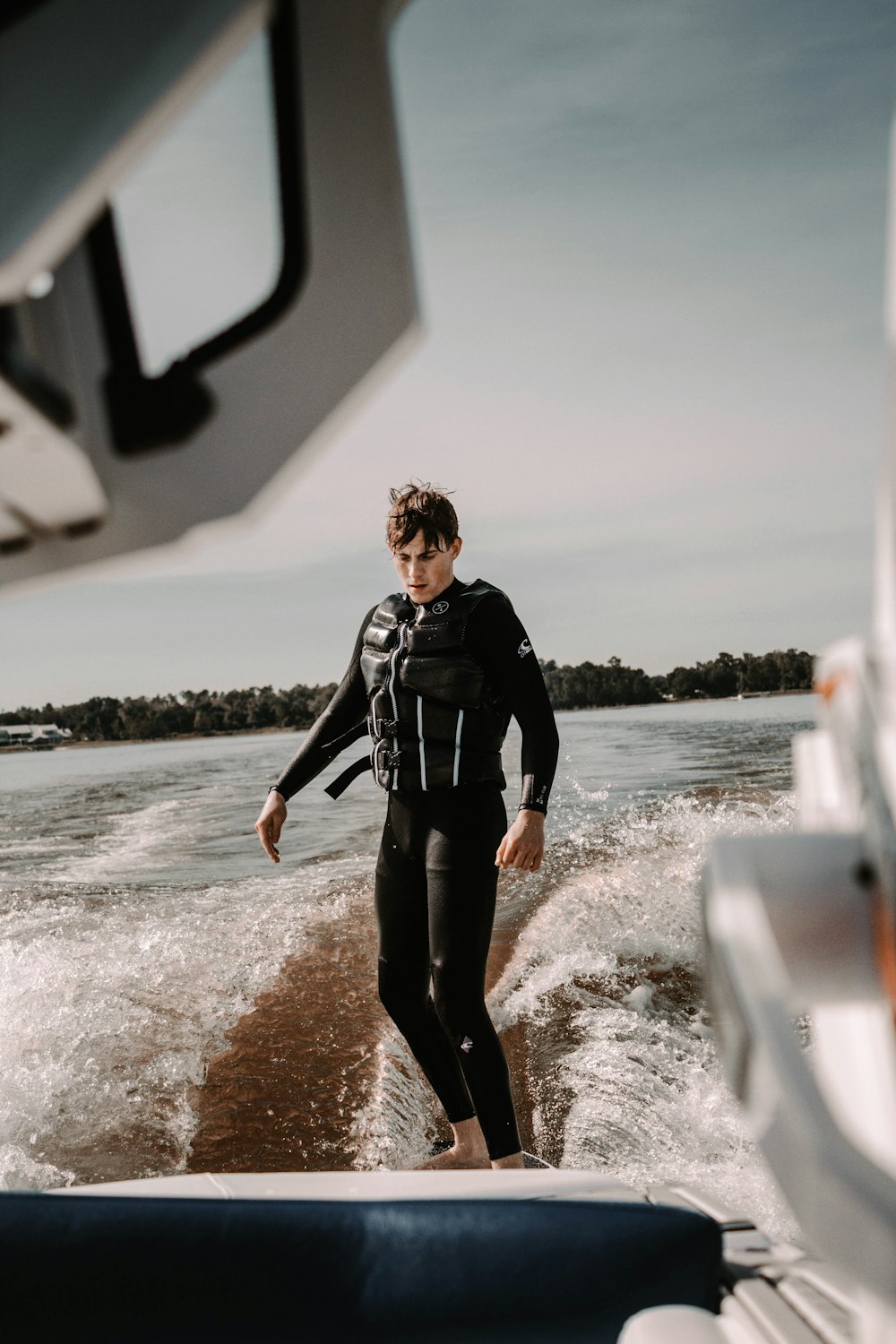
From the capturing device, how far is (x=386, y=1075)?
10.6 ft

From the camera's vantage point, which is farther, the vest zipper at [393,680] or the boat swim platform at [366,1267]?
the vest zipper at [393,680]

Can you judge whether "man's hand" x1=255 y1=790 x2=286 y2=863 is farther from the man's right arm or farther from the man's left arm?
the man's left arm

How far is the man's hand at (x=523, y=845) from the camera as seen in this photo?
197 centimetres

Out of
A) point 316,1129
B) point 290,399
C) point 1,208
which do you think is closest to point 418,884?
point 316,1129

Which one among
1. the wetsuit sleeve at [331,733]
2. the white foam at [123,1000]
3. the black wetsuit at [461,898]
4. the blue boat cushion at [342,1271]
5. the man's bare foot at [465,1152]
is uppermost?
the wetsuit sleeve at [331,733]

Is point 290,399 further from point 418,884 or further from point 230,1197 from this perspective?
point 418,884

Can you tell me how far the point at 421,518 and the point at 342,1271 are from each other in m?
1.36

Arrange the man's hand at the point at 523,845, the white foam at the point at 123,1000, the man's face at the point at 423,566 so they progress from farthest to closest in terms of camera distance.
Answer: the white foam at the point at 123,1000
the man's face at the point at 423,566
the man's hand at the point at 523,845

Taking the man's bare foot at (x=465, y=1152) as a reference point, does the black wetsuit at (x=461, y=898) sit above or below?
above

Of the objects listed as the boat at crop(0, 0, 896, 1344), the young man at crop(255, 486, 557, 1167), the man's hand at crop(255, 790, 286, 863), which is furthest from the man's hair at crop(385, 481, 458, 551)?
the boat at crop(0, 0, 896, 1344)

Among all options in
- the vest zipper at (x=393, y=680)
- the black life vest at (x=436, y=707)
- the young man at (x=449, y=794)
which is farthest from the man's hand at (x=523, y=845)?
the vest zipper at (x=393, y=680)

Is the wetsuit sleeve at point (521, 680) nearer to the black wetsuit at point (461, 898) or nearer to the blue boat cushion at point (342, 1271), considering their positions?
the black wetsuit at point (461, 898)

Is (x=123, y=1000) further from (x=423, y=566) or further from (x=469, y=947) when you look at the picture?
(x=423, y=566)

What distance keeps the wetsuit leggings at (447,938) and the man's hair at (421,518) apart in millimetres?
536
